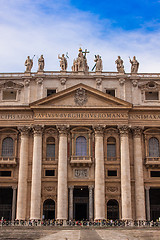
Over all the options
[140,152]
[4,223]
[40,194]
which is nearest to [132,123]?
[140,152]

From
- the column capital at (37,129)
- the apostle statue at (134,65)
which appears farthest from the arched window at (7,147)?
the apostle statue at (134,65)

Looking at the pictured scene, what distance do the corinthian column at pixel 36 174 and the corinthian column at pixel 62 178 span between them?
2.30 meters

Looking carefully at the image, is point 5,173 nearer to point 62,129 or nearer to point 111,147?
point 62,129

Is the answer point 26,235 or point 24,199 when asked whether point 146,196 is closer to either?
point 24,199

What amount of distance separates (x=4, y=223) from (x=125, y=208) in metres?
13.6

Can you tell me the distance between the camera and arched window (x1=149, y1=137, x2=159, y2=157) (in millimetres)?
48800

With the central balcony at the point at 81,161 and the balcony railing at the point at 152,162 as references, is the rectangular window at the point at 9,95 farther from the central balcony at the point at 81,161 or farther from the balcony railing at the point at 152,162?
the balcony railing at the point at 152,162

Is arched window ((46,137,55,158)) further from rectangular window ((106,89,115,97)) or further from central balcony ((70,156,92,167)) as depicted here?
rectangular window ((106,89,115,97))

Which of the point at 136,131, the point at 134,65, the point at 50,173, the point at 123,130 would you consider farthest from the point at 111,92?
the point at 50,173

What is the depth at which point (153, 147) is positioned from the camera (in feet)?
161

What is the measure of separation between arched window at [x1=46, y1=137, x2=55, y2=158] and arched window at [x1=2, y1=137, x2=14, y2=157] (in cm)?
443

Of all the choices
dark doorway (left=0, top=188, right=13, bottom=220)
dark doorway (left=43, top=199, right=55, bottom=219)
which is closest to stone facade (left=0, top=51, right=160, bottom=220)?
dark doorway (left=43, top=199, right=55, bottom=219)

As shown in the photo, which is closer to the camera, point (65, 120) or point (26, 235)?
point (26, 235)

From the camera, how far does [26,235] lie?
3138 cm
